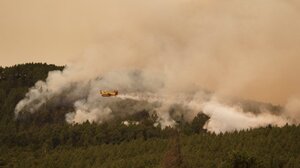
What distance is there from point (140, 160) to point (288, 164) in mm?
29612

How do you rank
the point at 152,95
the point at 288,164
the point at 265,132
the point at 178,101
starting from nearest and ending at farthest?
the point at 288,164, the point at 178,101, the point at 265,132, the point at 152,95

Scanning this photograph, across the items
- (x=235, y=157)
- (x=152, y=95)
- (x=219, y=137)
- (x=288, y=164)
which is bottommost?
(x=235, y=157)

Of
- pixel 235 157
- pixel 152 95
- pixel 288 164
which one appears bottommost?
pixel 235 157

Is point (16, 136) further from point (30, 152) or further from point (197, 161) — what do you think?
point (197, 161)

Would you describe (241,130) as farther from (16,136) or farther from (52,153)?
(16,136)

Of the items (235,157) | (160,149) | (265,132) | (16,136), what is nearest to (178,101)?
(160,149)

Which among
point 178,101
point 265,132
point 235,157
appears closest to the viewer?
point 235,157

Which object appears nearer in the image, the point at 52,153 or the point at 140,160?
the point at 140,160

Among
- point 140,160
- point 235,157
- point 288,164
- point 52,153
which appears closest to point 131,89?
point 52,153

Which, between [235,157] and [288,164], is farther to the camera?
[288,164]

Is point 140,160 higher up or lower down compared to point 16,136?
lower down

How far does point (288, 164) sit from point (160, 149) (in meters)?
32.3

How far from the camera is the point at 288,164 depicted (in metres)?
148

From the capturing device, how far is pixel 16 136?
199 metres
